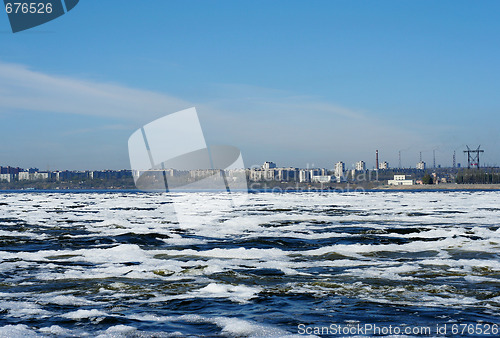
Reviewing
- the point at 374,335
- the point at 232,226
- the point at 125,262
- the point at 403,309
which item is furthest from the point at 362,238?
the point at 374,335

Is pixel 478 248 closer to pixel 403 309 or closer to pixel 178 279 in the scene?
pixel 403 309

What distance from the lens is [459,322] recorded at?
6.20 m

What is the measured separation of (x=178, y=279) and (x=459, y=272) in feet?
16.6

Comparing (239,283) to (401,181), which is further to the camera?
(401,181)

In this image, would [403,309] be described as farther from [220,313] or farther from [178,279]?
[178,279]

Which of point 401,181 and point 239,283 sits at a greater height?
point 239,283

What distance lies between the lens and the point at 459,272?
31.0 ft

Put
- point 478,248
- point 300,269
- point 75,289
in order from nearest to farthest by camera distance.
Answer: point 75,289, point 300,269, point 478,248

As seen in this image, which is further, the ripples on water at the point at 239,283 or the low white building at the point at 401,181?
the low white building at the point at 401,181

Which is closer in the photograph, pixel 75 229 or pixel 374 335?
pixel 374 335

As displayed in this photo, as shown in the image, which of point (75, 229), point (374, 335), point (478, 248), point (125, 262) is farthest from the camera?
point (75, 229)


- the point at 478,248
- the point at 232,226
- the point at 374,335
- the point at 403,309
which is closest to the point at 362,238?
the point at 478,248

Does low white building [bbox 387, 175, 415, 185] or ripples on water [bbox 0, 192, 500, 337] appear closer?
ripples on water [bbox 0, 192, 500, 337]

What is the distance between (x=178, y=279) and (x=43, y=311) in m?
2.68
